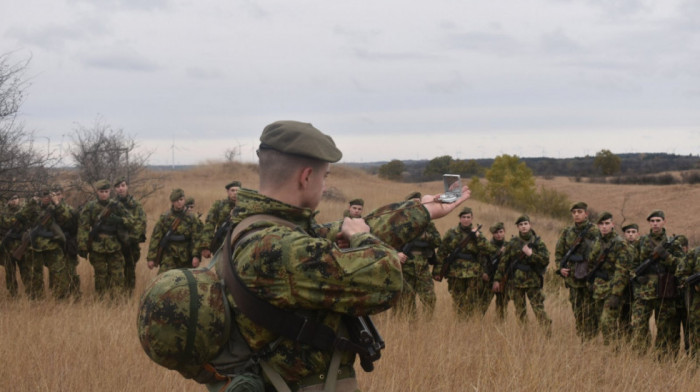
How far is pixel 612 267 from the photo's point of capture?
775cm

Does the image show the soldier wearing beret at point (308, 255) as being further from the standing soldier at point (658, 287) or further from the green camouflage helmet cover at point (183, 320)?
the standing soldier at point (658, 287)

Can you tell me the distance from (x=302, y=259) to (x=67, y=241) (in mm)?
8943

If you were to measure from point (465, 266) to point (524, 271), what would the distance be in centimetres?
86

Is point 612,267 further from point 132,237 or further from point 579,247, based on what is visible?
point 132,237

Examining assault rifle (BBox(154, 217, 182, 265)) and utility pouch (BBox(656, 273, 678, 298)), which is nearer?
utility pouch (BBox(656, 273, 678, 298))

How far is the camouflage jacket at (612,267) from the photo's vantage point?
24.6ft

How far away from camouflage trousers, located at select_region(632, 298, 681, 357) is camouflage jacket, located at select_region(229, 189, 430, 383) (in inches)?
249

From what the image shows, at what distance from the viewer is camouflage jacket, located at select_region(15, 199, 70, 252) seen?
9.14 metres

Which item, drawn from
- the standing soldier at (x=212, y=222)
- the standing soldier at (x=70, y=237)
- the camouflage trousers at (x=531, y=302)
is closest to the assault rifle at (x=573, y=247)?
the camouflage trousers at (x=531, y=302)

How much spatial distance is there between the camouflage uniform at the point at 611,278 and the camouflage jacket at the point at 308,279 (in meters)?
6.23

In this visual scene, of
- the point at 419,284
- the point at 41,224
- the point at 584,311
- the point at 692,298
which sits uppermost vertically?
the point at 41,224

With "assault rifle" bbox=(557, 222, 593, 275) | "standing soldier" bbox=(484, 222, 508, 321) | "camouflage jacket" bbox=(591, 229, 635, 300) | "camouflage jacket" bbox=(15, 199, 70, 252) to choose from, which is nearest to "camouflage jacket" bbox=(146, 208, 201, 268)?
"camouflage jacket" bbox=(15, 199, 70, 252)

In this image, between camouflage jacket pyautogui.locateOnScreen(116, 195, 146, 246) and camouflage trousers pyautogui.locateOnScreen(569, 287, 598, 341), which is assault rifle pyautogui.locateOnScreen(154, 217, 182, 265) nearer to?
camouflage jacket pyautogui.locateOnScreen(116, 195, 146, 246)

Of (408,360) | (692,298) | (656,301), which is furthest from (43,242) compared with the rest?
(692,298)
